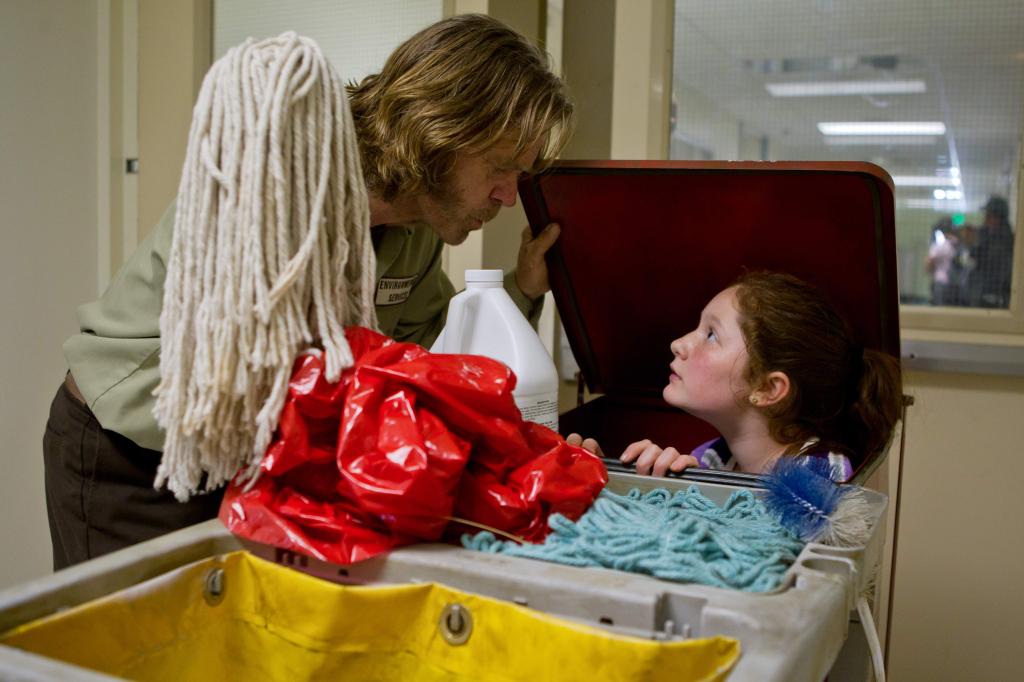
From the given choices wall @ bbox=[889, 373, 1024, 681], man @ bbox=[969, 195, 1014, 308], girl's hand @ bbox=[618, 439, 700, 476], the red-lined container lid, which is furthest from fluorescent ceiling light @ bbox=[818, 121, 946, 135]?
girl's hand @ bbox=[618, 439, 700, 476]

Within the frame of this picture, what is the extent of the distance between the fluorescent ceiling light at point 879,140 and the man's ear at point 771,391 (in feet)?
3.61

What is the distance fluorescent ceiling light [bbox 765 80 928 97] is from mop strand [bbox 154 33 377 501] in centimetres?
191

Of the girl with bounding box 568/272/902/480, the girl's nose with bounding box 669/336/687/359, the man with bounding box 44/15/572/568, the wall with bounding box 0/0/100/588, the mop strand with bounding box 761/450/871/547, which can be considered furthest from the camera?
the wall with bounding box 0/0/100/588

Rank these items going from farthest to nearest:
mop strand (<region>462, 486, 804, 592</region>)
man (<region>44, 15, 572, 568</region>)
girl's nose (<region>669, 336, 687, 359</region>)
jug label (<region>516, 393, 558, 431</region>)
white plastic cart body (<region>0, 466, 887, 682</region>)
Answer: girl's nose (<region>669, 336, 687, 359</region>), man (<region>44, 15, 572, 568</region>), jug label (<region>516, 393, 558, 431</region>), mop strand (<region>462, 486, 804, 592</region>), white plastic cart body (<region>0, 466, 887, 682</region>)

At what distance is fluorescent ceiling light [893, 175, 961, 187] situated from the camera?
240 cm

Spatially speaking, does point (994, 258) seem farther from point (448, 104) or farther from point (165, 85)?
point (165, 85)

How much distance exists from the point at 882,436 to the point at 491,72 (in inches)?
35.5

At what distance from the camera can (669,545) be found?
0.89 m

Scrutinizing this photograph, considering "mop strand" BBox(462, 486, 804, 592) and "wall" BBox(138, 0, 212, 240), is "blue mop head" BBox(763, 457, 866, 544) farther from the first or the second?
"wall" BBox(138, 0, 212, 240)

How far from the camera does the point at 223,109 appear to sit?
0.93m

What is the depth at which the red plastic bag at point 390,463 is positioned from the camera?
0.88m

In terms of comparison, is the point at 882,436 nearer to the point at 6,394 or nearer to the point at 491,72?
the point at 491,72

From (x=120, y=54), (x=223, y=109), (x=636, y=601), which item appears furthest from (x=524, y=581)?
(x=120, y=54)

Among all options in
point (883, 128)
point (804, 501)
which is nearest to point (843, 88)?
point (883, 128)
